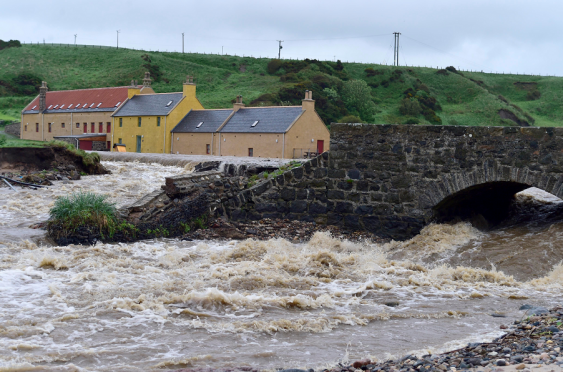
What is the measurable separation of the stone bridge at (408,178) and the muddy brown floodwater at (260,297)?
0.81 metres

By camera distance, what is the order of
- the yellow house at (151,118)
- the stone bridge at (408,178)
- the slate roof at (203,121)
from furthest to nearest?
the yellow house at (151,118)
the slate roof at (203,121)
the stone bridge at (408,178)

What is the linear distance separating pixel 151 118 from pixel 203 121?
19.4 feet

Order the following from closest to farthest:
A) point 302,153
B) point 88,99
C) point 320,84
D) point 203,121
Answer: point 302,153
point 203,121
point 88,99
point 320,84

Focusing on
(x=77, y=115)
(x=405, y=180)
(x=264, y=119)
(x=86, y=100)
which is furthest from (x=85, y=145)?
(x=405, y=180)

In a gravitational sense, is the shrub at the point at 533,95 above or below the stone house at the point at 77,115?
above

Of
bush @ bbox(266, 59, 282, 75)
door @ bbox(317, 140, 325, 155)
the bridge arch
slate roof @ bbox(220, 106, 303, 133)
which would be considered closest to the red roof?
slate roof @ bbox(220, 106, 303, 133)

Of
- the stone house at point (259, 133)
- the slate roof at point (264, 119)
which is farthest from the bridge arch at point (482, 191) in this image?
the slate roof at point (264, 119)

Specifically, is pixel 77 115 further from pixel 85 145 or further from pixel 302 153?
pixel 302 153

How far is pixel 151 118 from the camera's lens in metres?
51.3

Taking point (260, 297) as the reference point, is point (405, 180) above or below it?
above

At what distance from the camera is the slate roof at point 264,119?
42875 mm

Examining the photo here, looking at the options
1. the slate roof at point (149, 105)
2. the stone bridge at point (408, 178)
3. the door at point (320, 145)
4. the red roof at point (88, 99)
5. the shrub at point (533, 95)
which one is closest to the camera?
the stone bridge at point (408, 178)

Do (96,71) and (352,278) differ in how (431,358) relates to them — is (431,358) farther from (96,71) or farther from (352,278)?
(96,71)

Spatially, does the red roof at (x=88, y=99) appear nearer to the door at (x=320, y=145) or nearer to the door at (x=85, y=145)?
the door at (x=85, y=145)
